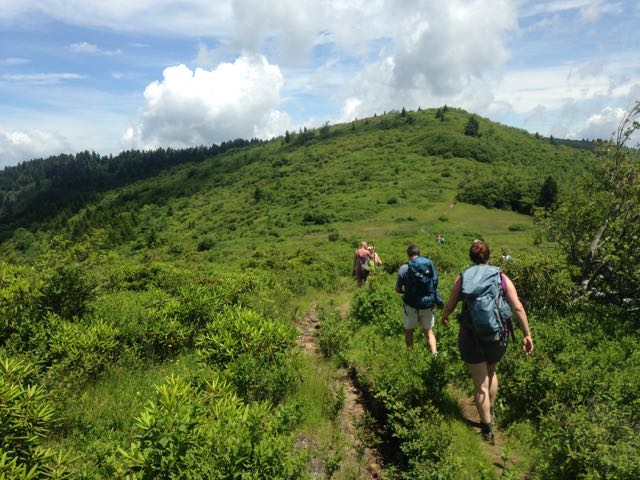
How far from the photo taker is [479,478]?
165 inches

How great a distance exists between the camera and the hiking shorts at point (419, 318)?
23.3 ft

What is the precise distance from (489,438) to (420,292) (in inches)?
99.9

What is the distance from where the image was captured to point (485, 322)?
4.93m

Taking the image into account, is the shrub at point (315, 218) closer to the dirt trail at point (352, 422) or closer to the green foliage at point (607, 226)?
the green foliage at point (607, 226)

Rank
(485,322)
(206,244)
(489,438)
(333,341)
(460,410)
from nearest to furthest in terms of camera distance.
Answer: (485,322)
(489,438)
(460,410)
(333,341)
(206,244)

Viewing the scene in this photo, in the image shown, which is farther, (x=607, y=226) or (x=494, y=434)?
(x=607, y=226)

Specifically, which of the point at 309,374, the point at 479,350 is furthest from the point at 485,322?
the point at 309,374

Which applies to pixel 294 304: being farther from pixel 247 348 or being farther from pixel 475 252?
pixel 475 252

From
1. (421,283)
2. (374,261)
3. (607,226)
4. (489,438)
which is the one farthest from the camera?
(374,261)

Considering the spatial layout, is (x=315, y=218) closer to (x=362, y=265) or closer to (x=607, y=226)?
(x=362, y=265)

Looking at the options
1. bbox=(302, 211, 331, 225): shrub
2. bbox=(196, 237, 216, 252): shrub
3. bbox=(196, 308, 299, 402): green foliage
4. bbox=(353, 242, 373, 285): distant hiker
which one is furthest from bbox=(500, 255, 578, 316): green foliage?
bbox=(196, 237, 216, 252): shrub

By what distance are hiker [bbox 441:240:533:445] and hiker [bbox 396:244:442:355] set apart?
5.00 feet

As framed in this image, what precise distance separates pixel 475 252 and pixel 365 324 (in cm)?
520

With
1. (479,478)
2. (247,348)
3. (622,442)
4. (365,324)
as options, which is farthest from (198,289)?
(622,442)
